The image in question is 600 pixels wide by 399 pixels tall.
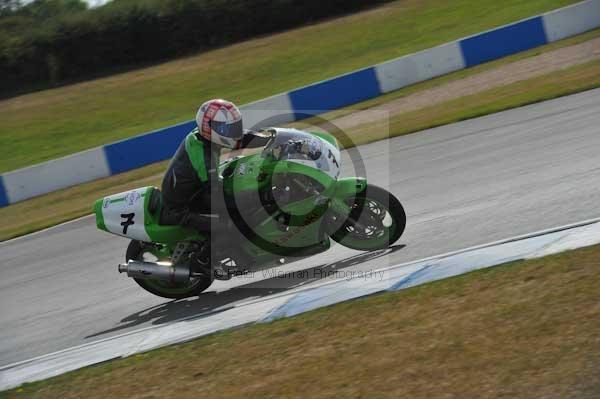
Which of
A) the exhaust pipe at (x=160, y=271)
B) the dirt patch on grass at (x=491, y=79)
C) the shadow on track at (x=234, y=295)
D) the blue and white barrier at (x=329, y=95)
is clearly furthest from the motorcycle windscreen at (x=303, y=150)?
the dirt patch on grass at (x=491, y=79)

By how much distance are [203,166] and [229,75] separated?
19164 mm

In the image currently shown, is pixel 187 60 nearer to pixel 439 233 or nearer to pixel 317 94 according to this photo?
pixel 317 94

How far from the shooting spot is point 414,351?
16.6ft

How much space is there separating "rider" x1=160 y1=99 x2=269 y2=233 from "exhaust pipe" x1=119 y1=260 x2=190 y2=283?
409 millimetres

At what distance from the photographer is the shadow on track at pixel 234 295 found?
7418 millimetres

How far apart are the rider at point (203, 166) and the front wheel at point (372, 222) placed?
1.04m

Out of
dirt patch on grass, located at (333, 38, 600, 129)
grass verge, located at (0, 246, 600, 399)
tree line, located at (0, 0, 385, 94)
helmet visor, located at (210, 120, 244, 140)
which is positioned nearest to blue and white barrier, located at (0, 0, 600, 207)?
dirt patch on grass, located at (333, 38, 600, 129)

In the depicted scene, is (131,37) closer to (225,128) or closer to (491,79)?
(491,79)

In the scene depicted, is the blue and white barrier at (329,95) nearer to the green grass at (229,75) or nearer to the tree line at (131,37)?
the green grass at (229,75)

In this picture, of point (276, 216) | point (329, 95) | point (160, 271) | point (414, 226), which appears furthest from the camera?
point (329, 95)

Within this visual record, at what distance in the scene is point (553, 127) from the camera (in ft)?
36.6

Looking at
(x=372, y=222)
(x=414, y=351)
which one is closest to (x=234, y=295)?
(x=372, y=222)

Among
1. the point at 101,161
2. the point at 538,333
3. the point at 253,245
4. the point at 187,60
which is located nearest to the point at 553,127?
Result: the point at 253,245

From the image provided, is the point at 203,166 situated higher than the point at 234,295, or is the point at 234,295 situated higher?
the point at 203,166
